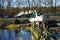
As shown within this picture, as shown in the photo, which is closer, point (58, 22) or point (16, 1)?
point (58, 22)

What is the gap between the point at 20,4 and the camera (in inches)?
1630

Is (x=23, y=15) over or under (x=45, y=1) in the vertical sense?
under

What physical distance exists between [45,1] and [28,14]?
408 cm

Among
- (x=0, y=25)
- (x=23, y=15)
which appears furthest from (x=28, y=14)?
(x=0, y=25)

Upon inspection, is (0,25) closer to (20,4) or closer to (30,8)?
(20,4)

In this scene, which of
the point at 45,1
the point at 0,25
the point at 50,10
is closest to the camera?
the point at 0,25

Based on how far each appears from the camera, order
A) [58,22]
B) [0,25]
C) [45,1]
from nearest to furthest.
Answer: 1. [58,22]
2. [0,25]
3. [45,1]

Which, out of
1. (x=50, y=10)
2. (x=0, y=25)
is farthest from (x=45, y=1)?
(x=0, y=25)

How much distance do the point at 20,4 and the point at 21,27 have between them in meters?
13.3

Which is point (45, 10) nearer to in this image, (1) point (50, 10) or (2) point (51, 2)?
(1) point (50, 10)

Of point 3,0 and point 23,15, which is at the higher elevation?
point 3,0

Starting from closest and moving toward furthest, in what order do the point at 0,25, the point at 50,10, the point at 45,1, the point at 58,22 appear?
the point at 58,22, the point at 0,25, the point at 45,1, the point at 50,10

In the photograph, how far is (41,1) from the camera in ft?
136

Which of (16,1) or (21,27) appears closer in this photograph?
(21,27)
